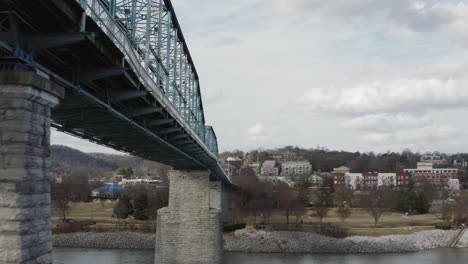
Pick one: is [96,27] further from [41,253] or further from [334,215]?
[334,215]

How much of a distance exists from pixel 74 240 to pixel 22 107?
42682 millimetres

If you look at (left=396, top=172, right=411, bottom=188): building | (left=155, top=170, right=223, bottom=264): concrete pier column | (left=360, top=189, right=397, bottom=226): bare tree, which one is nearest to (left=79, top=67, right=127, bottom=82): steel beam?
(left=155, top=170, right=223, bottom=264): concrete pier column

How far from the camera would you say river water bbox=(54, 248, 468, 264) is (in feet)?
123

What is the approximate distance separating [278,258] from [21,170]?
113 ft

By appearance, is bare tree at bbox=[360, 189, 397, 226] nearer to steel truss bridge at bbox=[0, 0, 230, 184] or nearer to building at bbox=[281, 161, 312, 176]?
steel truss bridge at bbox=[0, 0, 230, 184]

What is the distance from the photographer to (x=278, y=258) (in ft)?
130

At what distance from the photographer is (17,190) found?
6.76m

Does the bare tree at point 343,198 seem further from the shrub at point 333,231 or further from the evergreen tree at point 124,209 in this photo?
the evergreen tree at point 124,209

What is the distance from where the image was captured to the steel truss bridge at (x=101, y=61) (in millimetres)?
7145

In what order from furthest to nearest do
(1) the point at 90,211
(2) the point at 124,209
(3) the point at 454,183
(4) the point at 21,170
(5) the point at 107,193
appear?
1. (3) the point at 454,183
2. (5) the point at 107,193
3. (1) the point at 90,211
4. (2) the point at 124,209
5. (4) the point at 21,170

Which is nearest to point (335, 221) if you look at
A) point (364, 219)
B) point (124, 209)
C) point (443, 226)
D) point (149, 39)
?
point (364, 219)

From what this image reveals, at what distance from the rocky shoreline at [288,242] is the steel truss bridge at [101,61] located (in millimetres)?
21945

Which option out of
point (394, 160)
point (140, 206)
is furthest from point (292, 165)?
point (140, 206)

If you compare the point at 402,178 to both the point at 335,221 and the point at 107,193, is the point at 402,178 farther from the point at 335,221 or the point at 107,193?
the point at 107,193
